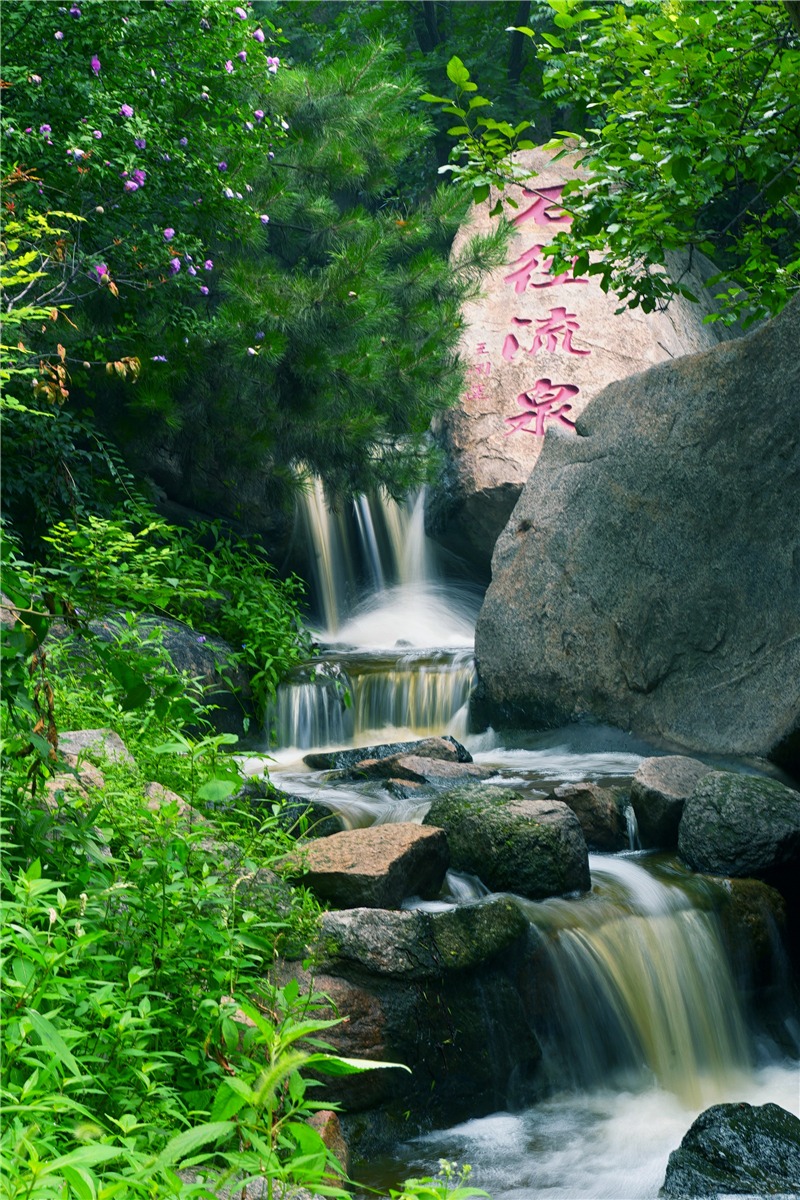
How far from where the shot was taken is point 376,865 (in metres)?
4.07

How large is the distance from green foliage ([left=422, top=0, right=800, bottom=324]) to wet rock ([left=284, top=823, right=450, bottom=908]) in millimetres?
3092

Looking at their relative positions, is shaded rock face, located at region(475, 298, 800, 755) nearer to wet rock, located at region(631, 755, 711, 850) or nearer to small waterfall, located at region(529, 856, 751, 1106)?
wet rock, located at region(631, 755, 711, 850)

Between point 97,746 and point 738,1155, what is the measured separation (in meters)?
2.53

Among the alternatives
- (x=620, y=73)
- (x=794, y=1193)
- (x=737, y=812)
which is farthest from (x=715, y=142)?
(x=794, y=1193)

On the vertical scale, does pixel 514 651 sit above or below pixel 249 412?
below

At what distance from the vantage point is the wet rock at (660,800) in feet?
17.4

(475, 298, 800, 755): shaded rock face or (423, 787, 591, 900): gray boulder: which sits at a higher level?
(475, 298, 800, 755): shaded rock face

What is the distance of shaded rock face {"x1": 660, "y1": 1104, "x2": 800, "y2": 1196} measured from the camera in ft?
10.3

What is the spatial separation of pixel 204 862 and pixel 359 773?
10.2 ft

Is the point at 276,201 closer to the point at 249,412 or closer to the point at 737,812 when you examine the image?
the point at 249,412

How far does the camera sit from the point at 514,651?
7930mm

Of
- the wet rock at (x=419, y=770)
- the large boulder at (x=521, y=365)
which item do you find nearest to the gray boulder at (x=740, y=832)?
the wet rock at (x=419, y=770)

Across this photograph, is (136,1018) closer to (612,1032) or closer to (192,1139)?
(192,1139)

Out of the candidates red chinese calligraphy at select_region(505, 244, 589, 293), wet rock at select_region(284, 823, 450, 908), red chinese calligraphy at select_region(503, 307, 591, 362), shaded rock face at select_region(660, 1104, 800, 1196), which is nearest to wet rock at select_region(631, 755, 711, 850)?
wet rock at select_region(284, 823, 450, 908)
